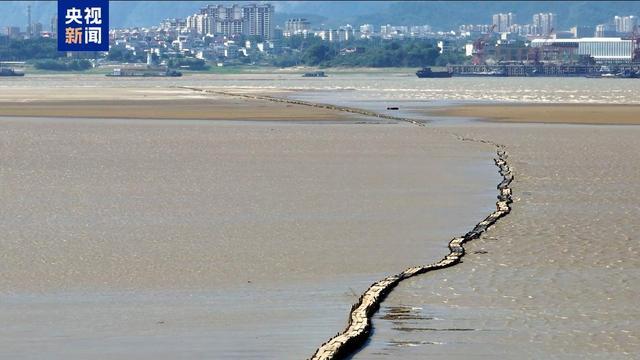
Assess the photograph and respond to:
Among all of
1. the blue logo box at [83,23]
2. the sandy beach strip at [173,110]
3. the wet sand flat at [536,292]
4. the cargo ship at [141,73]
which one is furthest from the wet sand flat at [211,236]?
the cargo ship at [141,73]

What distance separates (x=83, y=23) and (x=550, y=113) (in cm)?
2636

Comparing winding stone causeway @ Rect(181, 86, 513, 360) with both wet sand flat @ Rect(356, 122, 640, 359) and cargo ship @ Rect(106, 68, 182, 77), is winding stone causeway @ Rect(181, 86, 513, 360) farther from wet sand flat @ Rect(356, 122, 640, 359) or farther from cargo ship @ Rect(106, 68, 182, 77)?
cargo ship @ Rect(106, 68, 182, 77)

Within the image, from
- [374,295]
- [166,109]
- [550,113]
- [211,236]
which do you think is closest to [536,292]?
[374,295]

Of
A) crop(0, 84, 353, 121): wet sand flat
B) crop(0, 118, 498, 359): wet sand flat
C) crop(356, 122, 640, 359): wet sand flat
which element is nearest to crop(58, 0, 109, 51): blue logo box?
crop(0, 84, 353, 121): wet sand flat

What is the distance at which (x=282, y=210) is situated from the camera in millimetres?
22391

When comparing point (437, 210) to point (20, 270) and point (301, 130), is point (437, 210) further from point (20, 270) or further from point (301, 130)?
point (301, 130)

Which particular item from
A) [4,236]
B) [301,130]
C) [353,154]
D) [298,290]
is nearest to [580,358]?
[298,290]

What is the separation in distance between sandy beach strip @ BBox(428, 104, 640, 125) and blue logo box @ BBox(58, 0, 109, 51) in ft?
61.7

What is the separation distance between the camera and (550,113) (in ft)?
198

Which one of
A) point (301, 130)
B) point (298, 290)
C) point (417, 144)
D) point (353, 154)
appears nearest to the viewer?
point (298, 290)

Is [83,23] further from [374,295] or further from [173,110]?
[374,295]

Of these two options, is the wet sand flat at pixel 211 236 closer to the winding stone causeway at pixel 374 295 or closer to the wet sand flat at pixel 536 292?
the winding stone causeway at pixel 374 295

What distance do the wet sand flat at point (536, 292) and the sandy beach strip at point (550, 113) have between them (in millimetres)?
28777

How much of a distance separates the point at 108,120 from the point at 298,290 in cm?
3863
